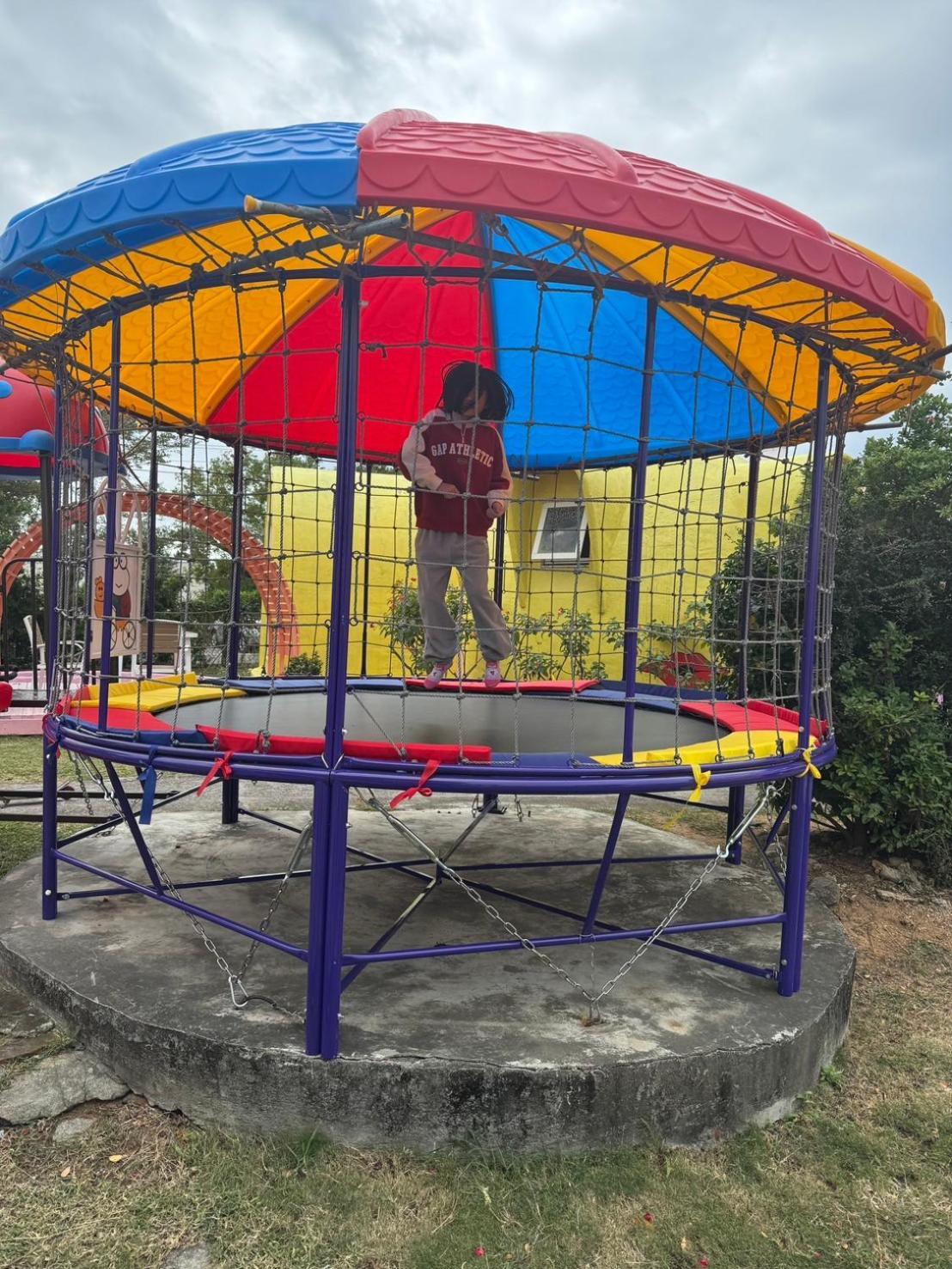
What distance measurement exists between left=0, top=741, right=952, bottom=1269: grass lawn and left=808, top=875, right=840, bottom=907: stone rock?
2.20 m

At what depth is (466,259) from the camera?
525cm

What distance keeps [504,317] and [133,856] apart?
401 cm

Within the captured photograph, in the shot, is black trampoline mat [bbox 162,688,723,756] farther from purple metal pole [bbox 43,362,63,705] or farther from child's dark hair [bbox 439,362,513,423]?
child's dark hair [bbox 439,362,513,423]

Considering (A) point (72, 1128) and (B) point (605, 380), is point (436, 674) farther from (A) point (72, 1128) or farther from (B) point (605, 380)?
(A) point (72, 1128)

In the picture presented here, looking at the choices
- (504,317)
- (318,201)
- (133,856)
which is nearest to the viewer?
(318,201)

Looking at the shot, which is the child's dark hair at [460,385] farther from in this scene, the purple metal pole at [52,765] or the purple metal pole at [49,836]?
the purple metal pole at [49,836]

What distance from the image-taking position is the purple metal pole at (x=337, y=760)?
268 cm

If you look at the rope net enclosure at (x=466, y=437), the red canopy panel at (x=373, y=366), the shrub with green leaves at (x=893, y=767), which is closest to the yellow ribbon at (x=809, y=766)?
the rope net enclosure at (x=466, y=437)

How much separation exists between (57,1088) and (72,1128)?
21 centimetres

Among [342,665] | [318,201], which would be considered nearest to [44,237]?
[318,201]

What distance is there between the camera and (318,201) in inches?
91.9

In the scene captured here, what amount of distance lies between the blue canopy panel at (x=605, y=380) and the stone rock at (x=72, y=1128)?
372cm

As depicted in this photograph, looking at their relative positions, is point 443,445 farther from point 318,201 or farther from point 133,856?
point 133,856

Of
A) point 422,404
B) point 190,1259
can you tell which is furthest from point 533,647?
point 190,1259
